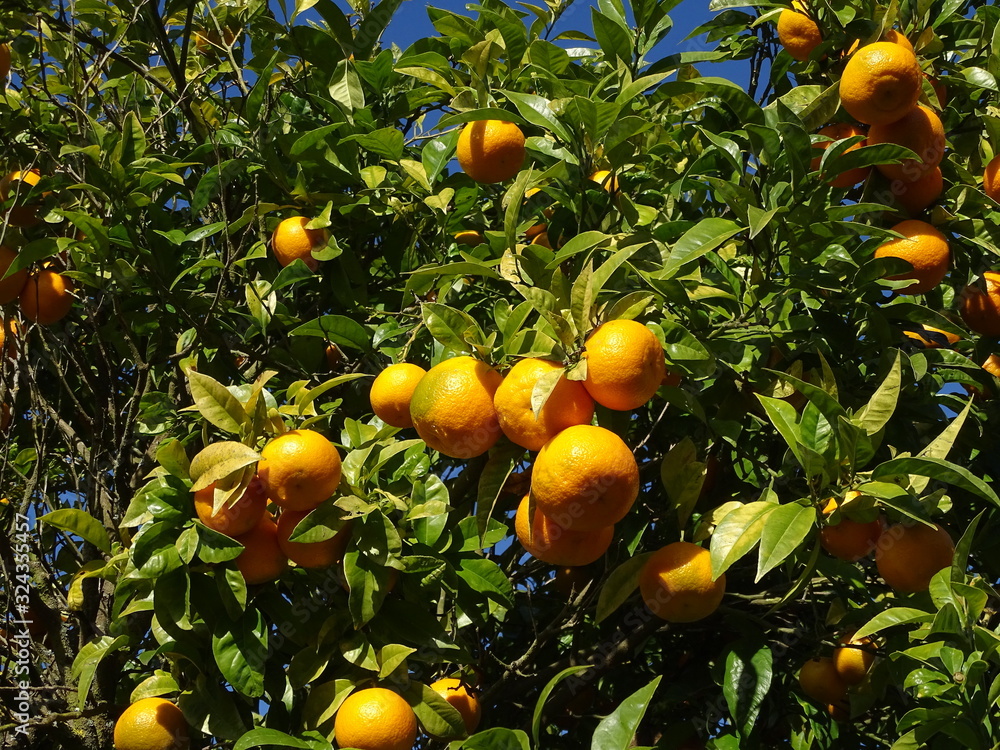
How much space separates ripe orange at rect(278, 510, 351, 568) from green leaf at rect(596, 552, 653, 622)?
518 mm

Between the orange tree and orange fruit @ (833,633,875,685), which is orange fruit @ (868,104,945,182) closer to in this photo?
the orange tree

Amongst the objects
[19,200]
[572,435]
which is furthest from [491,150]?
[19,200]

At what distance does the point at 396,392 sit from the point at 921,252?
1.20 m

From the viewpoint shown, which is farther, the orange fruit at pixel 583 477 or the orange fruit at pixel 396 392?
the orange fruit at pixel 396 392

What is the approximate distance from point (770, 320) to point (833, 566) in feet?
1.70

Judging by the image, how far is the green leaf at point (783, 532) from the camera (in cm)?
144

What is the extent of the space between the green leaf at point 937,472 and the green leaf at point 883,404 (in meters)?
0.08

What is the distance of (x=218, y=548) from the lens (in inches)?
67.5

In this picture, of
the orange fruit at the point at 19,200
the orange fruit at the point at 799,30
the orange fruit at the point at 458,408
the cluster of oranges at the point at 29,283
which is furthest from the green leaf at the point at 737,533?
the orange fruit at the point at 19,200

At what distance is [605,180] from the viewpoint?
2.26 metres

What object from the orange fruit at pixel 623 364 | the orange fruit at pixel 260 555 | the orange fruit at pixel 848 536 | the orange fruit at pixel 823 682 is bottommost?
the orange fruit at pixel 823 682

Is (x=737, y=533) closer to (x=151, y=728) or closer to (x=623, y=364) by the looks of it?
(x=623, y=364)

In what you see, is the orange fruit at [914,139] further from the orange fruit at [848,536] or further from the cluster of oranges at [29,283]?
the cluster of oranges at [29,283]

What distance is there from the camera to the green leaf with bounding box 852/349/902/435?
1656mm
